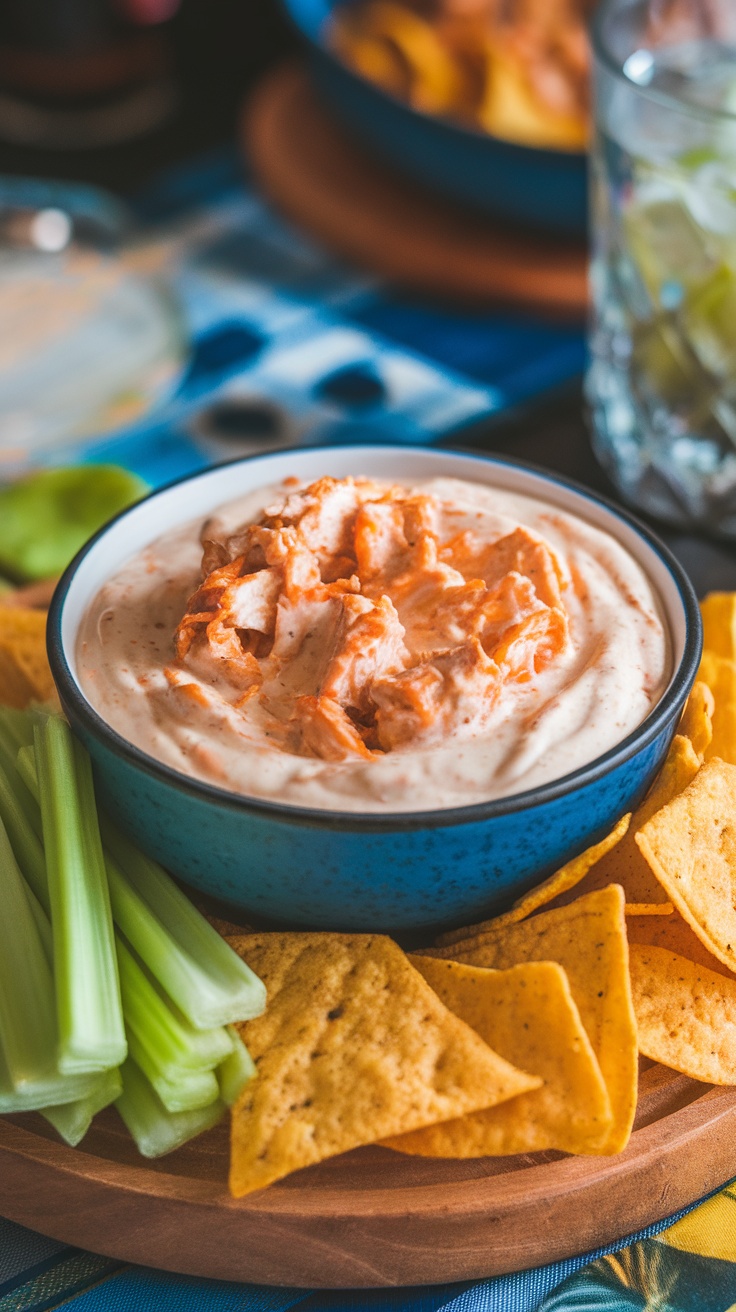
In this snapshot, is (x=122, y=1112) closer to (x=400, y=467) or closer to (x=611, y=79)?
(x=400, y=467)

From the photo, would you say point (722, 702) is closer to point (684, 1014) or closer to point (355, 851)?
point (684, 1014)

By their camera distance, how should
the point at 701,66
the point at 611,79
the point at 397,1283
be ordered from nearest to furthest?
1. the point at 397,1283
2. the point at 611,79
3. the point at 701,66

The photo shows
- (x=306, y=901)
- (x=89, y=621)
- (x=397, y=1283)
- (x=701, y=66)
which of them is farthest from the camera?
(x=701, y=66)

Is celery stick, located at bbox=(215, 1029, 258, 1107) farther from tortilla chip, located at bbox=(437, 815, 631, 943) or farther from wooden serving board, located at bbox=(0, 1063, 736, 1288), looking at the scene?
tortilla chip, located at bbox=(437, 815, 631, 943)

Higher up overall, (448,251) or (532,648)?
(532,648)

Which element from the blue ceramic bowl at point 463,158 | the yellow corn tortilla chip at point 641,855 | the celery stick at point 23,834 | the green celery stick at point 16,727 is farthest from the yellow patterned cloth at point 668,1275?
the blue ceramic bowl at point 463,158

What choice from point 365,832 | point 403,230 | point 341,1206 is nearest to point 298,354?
point 403,230

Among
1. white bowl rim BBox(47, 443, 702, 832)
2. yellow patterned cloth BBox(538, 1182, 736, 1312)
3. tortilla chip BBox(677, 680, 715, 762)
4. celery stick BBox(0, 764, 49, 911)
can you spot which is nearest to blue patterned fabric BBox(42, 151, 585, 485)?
white bowl rim BBox(47, 443, 702, 832)

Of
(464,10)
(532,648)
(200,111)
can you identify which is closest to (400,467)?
(532,648)

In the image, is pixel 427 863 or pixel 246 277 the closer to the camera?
pixel 427 863
